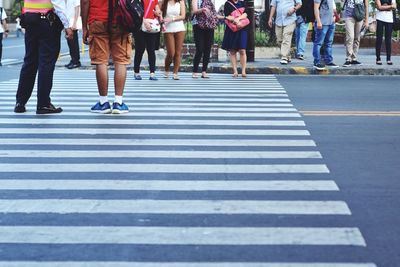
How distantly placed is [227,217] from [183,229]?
0.37 m

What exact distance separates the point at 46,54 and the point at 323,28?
9115 mm

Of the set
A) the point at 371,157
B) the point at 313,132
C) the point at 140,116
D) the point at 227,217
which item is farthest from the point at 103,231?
the point at 140,116

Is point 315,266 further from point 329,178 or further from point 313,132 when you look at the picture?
point 313,132

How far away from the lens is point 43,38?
372 inches

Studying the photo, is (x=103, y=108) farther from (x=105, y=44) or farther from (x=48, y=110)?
(x=105, y=44)

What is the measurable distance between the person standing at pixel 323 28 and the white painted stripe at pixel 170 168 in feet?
35.2

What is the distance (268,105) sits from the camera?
35.3 feet

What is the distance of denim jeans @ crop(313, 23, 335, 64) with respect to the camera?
56.0ft

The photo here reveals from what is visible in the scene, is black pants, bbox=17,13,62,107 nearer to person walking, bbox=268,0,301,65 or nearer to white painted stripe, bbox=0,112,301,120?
white painted stripe, bbox=0,112,301,120

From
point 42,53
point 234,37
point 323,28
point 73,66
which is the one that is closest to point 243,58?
point 234,37

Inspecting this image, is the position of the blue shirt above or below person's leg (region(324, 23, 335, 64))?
above

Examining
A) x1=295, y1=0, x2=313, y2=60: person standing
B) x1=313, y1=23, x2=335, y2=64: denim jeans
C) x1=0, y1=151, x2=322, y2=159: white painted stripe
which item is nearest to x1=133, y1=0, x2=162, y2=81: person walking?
x1=313, y1=23, x2=335, y2=64: denim jeans

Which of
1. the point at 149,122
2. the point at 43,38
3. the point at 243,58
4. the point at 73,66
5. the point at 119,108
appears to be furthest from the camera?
the point at 73,66

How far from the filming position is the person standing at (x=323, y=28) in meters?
17.0
